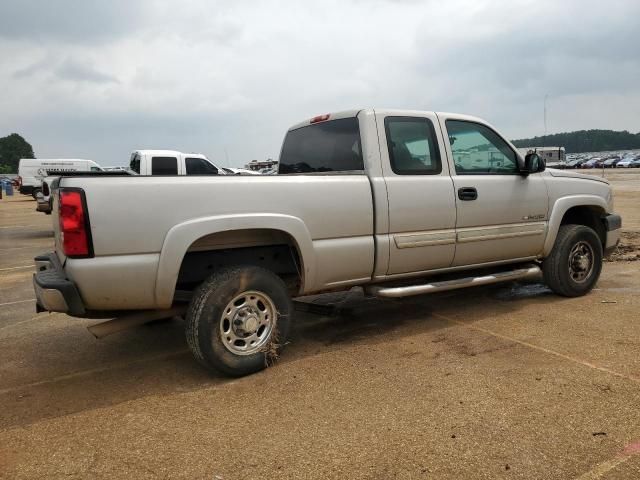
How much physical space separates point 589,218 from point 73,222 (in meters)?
5.29

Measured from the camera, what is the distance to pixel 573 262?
5391 mm

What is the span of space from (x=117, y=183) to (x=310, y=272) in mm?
1478

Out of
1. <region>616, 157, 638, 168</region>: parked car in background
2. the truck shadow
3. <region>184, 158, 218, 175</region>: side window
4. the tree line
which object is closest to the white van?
<region>184, 158, 218, 175</region>: side window

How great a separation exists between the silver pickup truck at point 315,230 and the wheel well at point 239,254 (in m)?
0.01

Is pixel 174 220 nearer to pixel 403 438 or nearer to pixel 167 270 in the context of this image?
pixel 167 270

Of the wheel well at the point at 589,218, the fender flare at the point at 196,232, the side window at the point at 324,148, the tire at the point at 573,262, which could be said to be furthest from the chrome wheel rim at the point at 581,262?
the fender flare at the point at 196,232

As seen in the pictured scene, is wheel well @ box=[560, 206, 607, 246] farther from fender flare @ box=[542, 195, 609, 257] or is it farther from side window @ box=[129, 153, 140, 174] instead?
side window @ box=[129, 153, 140, 174]

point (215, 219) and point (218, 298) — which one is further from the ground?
point (215, 219)

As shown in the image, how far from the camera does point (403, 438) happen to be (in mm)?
2652

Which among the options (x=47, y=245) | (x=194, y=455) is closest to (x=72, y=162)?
(x=47, y=245)

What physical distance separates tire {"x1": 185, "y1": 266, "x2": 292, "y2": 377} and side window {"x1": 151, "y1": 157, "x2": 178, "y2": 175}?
401 inches

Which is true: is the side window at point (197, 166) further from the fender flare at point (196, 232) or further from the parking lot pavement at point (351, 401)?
the fender flare at point (196, 232)

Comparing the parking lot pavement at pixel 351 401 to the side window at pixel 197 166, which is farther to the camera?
the side window at pixel 197 166

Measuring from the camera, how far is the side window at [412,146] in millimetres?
4227
